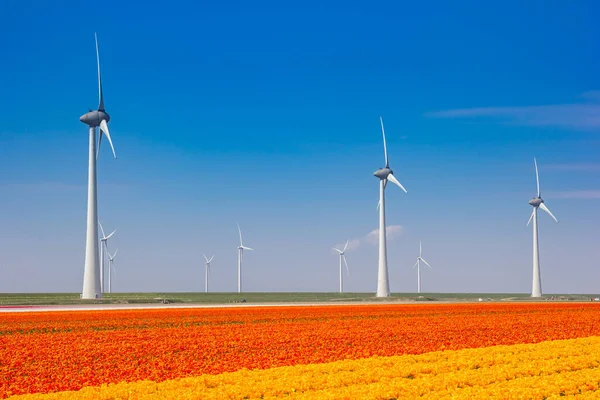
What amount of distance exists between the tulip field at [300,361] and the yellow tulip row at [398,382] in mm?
37

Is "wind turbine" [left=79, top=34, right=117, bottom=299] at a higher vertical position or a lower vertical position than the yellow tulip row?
higher

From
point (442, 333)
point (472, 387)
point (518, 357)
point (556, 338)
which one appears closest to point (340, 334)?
point (442, 333)

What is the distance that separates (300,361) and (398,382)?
7.74m

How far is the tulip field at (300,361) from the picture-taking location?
20.1m

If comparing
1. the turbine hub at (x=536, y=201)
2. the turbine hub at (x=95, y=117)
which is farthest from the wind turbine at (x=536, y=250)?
the turbine hub at (x=95, y=117)

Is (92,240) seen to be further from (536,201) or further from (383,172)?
(536,201)

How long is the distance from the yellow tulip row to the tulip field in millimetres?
37

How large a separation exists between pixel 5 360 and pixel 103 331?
49.6ft

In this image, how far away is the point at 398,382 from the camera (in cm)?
2092

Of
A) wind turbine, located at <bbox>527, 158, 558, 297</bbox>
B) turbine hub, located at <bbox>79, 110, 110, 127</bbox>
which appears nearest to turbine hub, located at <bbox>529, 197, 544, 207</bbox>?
wind turbine, located at <bbox>527, 158, 558, 297</bbox>

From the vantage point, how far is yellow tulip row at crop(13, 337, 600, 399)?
63.3 feet

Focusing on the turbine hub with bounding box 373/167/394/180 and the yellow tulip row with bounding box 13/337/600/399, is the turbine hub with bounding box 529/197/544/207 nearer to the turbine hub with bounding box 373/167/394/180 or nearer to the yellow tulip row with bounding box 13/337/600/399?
the turbine hub with bounding box 373/167/394/180

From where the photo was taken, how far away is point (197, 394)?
766 inches

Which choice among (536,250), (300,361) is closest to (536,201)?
(536,250)
